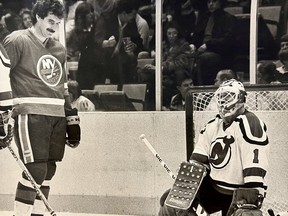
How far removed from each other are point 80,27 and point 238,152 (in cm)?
130

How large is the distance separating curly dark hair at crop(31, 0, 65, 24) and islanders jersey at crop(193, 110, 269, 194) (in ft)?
3.60

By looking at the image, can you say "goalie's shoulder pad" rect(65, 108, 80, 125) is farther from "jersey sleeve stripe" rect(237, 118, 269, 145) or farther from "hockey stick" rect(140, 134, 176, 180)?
"jersey sleeve stripe" rect(237, 118, 269, 145)

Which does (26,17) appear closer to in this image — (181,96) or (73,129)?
(73,129)

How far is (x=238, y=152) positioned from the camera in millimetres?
2816

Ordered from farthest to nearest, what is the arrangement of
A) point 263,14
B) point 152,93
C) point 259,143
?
point 152,93, point 263,14, point 259,143

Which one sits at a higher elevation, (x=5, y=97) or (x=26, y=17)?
(x=26, y=17)

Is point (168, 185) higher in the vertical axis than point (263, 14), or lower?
lower

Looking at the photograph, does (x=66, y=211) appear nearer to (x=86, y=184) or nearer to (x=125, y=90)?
(x=86, y=184)

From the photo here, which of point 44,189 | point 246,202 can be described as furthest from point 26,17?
point 246,202

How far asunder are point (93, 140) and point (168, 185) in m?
0.49

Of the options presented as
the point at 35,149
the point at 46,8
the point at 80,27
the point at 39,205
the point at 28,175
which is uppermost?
the point at 46,8

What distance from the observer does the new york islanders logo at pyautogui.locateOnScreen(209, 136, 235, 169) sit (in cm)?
285

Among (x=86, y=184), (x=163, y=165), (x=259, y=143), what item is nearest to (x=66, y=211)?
(x=86, y=184)

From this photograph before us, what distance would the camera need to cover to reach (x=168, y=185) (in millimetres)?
3629
